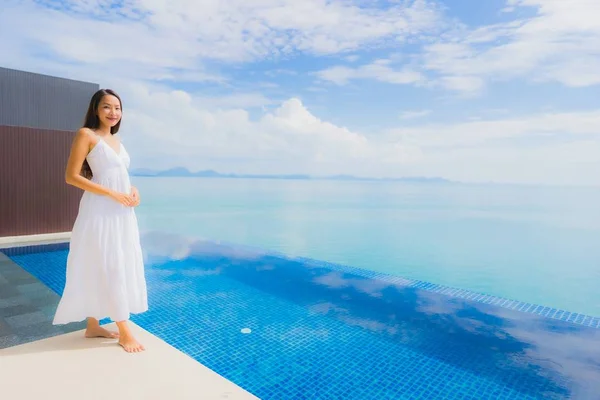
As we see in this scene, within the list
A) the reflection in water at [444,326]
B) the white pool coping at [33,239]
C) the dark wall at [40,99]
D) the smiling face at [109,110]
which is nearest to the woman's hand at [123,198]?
the smiling face at [109,110]

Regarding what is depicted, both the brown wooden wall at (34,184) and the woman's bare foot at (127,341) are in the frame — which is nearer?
the woman's bare foot at (127,341)

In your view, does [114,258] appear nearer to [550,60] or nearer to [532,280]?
[532,280]

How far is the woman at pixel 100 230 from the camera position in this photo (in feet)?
7.32

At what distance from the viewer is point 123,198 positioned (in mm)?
2289

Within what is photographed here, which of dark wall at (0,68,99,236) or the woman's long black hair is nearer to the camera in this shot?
the woman's long black hair

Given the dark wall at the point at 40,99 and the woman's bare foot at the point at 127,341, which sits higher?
the dark wall at the point at 40,99

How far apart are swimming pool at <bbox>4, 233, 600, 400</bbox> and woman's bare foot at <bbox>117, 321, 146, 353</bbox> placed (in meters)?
0.56

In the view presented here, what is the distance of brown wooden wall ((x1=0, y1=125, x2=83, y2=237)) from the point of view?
7.04m

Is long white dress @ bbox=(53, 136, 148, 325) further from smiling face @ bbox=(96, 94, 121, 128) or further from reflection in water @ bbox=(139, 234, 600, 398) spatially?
reflection in water @ bbox=(139, 234, 600, 398)

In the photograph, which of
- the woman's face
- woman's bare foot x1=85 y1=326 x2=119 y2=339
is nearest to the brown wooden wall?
woman's bare foot x1=85 y1=326 x2=119 y2=339

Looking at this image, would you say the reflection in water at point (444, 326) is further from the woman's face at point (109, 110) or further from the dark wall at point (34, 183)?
the dark wall at point (34, 183)

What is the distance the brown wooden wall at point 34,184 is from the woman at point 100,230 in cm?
629

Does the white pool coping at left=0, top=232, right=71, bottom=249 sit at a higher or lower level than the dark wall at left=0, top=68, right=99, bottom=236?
lower

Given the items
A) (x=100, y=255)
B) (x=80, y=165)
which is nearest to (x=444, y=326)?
(x=100, y=255)
